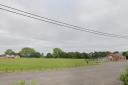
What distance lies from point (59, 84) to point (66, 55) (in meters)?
105

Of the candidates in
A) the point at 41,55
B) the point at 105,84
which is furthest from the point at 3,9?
the point at 41,55

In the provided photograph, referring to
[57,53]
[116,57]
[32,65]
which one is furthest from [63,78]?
[57,53]

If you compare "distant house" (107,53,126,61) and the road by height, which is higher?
"distant house" (107,53,126,61)

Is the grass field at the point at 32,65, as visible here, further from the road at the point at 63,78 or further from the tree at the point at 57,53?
the tree at the point at 57,53

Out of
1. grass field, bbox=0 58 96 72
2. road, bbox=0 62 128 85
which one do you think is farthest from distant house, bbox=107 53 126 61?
road, bbox=0 62 128 85

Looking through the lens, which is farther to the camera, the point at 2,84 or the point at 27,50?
the point at 27,50

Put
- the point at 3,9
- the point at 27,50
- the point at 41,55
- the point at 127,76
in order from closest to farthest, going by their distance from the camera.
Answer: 1. the point at 3,9
2. the point at 127,76
3. the point at 41,55
4. the point at 27,50

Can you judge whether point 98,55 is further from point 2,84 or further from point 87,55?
point 2,84

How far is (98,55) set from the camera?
113438 millimetres

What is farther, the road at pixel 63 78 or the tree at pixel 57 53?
the tree at pixel 57 53

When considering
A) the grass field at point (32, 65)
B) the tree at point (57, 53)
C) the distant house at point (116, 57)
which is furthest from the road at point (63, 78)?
the tree at point (57, 53)

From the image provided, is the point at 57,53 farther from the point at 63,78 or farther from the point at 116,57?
the point at 63,78

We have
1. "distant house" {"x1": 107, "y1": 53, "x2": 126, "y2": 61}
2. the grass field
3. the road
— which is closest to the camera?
the road

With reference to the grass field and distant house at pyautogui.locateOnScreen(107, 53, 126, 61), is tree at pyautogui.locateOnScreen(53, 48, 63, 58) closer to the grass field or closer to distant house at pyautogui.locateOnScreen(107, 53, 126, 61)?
distant house at pyautogui.locateOnScreen(107, 53, 126, 61)
